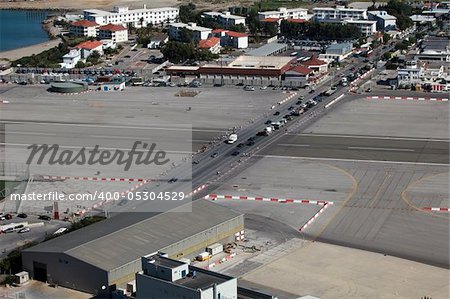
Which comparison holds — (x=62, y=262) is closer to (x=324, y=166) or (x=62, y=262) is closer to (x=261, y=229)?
(x=261, y=229)

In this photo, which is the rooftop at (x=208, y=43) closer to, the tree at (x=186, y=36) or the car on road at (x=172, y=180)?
the tree at (x=186, y=36)

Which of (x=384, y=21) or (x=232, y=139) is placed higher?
(x=384, y=21)

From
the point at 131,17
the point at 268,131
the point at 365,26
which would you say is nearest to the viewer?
the point at 268,131

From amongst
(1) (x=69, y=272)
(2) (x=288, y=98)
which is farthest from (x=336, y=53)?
(1) (x=69, y=272)

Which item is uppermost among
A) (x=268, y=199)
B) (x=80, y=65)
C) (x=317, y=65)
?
(x=317, y=65)

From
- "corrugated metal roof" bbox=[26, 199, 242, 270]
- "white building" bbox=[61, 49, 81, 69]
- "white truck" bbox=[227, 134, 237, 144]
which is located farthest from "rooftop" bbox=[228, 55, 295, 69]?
"corrugated metal roof" bbox=[26, 199, 242, 270]

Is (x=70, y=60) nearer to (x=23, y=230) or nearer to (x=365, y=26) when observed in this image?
(x=365, y=26)

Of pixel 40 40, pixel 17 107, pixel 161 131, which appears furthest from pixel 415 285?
pixel 40 40
